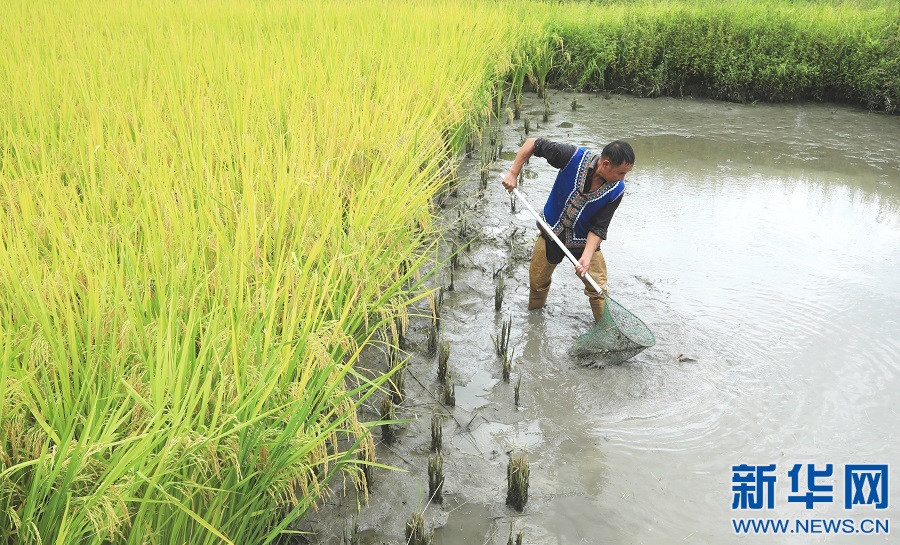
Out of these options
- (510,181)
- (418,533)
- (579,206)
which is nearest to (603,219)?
(579,206)

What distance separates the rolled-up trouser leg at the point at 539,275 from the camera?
3.29m

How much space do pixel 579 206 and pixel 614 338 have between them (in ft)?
2.11

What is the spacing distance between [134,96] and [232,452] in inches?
99.7

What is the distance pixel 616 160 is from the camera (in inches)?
113

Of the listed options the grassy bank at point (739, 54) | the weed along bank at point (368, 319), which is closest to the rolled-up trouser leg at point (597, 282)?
the weed along bank at point (368, 319)

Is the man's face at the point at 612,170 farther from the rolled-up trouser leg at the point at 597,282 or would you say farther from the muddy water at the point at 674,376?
the muddy water at the point at 674,376

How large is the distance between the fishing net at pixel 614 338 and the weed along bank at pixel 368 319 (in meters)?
0.08

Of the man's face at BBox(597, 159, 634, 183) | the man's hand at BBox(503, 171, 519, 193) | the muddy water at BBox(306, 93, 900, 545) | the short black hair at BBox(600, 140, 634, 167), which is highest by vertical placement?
the short black hair at BBox(600, 140, 634, 167)

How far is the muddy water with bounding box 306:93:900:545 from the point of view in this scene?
85.0 inches

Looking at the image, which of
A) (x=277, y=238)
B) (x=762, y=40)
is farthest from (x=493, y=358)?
(x=762, y=40)

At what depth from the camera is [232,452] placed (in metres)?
1.49

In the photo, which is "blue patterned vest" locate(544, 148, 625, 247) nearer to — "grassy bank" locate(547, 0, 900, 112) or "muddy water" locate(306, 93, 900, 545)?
"muddy water" locate(306, 93, 900, 545)

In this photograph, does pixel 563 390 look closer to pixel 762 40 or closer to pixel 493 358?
pixel 493 358

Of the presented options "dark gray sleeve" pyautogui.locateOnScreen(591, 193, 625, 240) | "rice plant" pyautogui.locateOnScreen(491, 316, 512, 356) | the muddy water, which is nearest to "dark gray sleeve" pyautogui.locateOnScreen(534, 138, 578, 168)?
"dark gray sleeve" pyautogui.locateOnScreen(591, 193, 625, 240)
